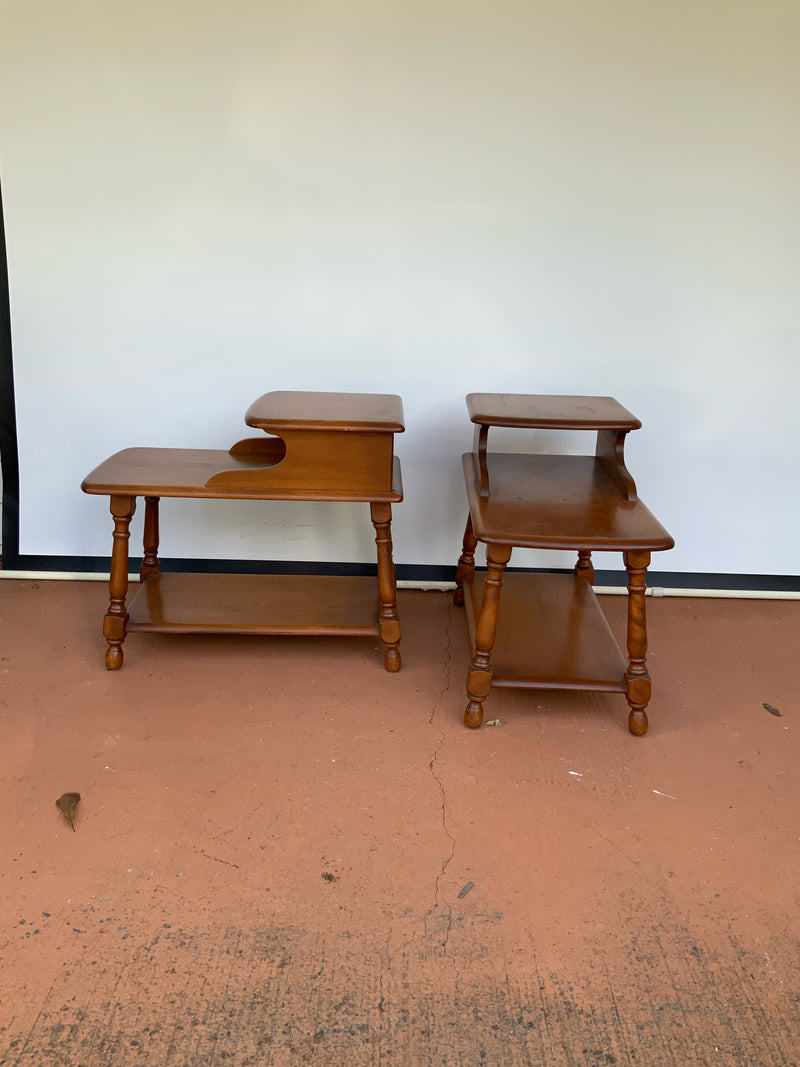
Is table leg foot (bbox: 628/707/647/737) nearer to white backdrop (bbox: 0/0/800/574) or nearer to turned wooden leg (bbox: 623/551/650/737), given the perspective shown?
turned wooden leg (bbox: 623/551/650/737)

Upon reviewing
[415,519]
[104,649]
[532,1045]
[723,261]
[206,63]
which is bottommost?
[532,1045]

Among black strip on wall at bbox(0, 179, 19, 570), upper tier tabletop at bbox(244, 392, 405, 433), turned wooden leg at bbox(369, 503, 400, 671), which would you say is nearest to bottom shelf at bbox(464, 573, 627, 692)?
turned wooden leg at bbox(369, 503, 400, 671)

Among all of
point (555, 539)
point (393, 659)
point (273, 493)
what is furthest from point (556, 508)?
point (273, 493)

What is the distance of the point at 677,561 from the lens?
3.66 meters

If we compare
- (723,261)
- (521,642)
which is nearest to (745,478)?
(723,261)

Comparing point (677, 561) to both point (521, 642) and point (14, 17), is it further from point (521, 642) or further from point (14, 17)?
point (14, 17)

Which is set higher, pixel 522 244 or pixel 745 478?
pixel 522 244

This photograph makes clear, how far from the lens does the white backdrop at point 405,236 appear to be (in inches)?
120

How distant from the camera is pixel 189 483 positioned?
278 cm

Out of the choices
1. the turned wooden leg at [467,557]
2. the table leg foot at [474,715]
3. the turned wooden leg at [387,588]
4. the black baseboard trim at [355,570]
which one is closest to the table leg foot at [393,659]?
the turned wooden leg at [387,588]

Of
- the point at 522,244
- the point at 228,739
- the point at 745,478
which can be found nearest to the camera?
the point at 228,739

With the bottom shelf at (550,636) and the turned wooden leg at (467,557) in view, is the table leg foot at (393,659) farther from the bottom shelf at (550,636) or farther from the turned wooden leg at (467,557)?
the turned wooden leg at (467,557)

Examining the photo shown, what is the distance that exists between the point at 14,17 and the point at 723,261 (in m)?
2.75

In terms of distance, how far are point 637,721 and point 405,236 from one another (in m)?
1.96
